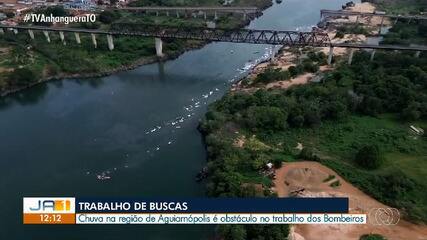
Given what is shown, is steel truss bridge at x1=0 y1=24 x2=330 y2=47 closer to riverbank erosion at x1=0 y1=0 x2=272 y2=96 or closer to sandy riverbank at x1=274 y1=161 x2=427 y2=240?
riverbank erosion at x1=0 y1=0 x2=272 y2=96

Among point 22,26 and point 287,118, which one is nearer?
point 287,118

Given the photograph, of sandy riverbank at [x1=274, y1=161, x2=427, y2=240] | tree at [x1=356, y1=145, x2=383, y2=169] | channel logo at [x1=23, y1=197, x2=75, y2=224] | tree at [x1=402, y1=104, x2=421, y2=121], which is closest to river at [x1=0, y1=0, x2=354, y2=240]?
channel logo at [x1=23, y1=197, x2=75, y2=224]

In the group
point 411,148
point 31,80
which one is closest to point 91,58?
point 31,80

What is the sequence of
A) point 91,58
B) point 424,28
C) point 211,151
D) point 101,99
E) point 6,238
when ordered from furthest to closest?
point 424,28
point 91,58
point 101,99
point 211,151
point 6,238

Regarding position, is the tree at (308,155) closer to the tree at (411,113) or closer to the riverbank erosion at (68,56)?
the tree at (411,113)

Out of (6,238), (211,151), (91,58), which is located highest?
(91,58)

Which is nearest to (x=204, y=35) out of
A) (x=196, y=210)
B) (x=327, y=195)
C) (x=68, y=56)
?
(x=68, y=56)

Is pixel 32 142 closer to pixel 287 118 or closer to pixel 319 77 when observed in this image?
pixel 287 118
